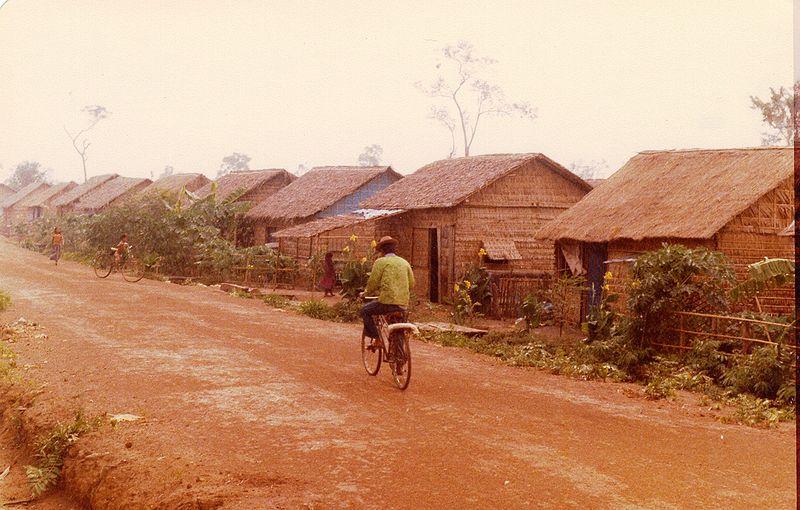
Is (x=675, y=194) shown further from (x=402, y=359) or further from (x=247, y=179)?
(x=247, y=179)

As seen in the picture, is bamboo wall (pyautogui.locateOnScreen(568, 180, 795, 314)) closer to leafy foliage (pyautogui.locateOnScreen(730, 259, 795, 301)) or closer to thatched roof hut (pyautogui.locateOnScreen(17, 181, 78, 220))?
leafy foliage (pyautogui.locateOnScreen(730, 259, 795, 301))

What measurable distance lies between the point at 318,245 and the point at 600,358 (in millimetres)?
15649

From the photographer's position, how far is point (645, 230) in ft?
51.3

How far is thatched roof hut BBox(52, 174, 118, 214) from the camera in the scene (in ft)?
185

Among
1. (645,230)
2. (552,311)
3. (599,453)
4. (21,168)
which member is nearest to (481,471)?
(599,453)

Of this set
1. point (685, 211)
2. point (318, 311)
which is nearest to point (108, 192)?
point (318, 311)

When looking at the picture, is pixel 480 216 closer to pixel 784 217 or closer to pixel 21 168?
pixel 784 217

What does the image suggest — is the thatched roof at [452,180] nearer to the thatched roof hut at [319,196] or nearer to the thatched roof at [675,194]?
the thatched roof hut at [319,196]

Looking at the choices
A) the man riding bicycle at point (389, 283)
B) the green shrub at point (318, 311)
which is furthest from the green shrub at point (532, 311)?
the man riding bicycle at point (389, 283)

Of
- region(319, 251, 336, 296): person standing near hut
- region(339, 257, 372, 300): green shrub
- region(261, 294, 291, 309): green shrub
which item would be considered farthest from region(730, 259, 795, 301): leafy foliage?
region(319, 251, 336, 296): person standing near hut

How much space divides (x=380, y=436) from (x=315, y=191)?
2714 centimetres

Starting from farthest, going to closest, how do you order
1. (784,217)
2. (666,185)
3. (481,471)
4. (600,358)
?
(666,185)
(784,217)
(600,358)
(481,471)

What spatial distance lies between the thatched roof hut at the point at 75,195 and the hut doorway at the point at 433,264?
3985 centimetres

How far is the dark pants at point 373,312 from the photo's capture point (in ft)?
31.1
